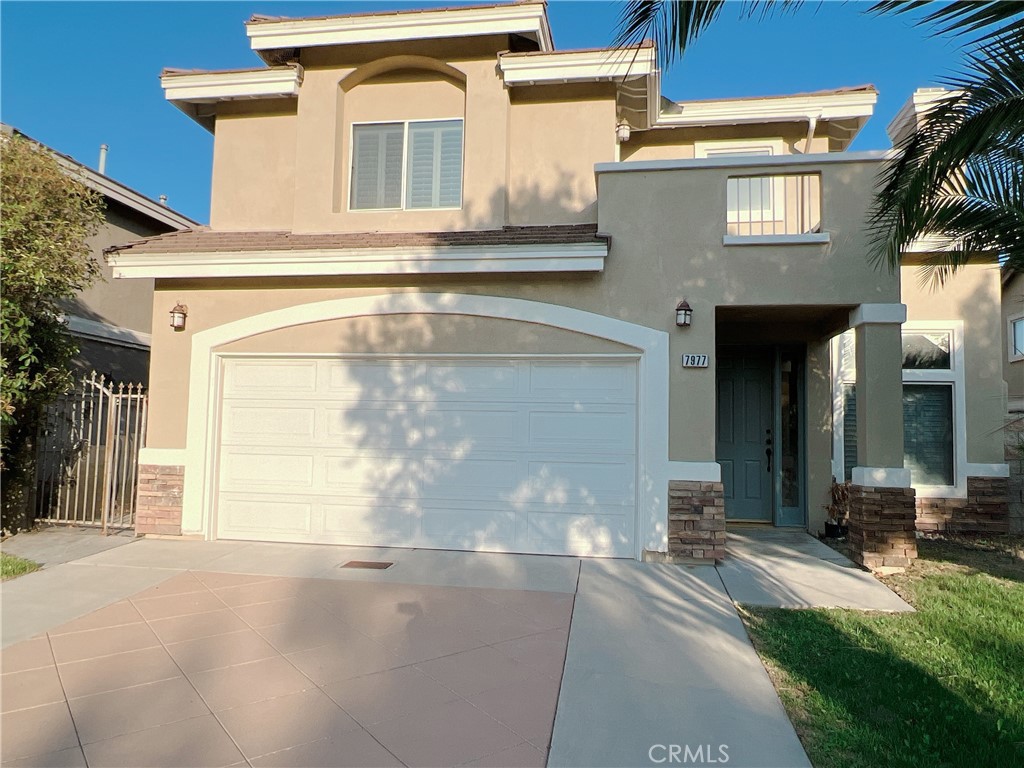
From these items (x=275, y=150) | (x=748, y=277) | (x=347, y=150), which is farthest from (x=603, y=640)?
(x=275, y=150)

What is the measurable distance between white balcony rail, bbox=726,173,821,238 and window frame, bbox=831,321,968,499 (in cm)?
198

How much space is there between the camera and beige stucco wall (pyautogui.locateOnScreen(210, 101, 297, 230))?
9.02 meters

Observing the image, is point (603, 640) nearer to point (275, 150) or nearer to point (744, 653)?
point (744, 653)

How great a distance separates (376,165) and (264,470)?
4.48m

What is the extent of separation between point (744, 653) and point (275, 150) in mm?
8777

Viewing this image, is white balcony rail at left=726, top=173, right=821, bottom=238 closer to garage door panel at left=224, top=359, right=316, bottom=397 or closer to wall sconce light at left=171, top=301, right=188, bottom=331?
garage door panel at left=224, top=359, right=316, bottom=397

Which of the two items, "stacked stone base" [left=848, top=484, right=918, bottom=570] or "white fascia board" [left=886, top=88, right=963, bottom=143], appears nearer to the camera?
"stacked stone base" [left=848, top=484, right=918, bottom=570]

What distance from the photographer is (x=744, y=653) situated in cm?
446

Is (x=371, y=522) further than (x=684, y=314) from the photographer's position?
Yes

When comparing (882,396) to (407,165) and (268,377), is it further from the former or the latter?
(268,377)

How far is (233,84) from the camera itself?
28.8 ft

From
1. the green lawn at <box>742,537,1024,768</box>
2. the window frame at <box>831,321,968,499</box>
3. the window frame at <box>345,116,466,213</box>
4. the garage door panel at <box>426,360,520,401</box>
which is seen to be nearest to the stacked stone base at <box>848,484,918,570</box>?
the green lawn at <box>742,537,1024,768</box>

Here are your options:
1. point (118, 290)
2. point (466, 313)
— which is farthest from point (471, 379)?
point (118, 290)

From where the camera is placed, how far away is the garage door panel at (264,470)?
7.67 meters
